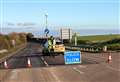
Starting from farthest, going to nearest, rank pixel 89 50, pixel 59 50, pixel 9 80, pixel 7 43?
pixel 7 43, pixel 89 50, pixel 59 50, pixel 9 80

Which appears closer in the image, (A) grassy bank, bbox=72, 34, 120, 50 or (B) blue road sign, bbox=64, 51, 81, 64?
(B) blue road sign, bbox=64, 51, 81, 64

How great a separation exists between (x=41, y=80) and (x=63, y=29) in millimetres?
41079

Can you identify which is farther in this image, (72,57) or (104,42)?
(104,42)

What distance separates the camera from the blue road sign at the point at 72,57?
3197 centimetres

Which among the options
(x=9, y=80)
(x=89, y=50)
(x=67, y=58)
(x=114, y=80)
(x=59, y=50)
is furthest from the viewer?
(x=89, y=50)

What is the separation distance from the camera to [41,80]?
21859mm

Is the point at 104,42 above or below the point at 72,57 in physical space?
below

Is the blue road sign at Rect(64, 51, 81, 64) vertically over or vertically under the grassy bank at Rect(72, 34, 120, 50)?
over

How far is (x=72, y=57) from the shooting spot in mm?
32500

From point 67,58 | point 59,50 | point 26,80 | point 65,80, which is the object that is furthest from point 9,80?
point 59,50

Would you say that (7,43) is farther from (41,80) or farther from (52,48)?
(41,80)

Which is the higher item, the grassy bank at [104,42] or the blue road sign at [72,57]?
Answer: the blue road sign at [72,57]

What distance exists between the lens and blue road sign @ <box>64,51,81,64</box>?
32.0 m

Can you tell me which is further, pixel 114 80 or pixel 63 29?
pixel 63 29
